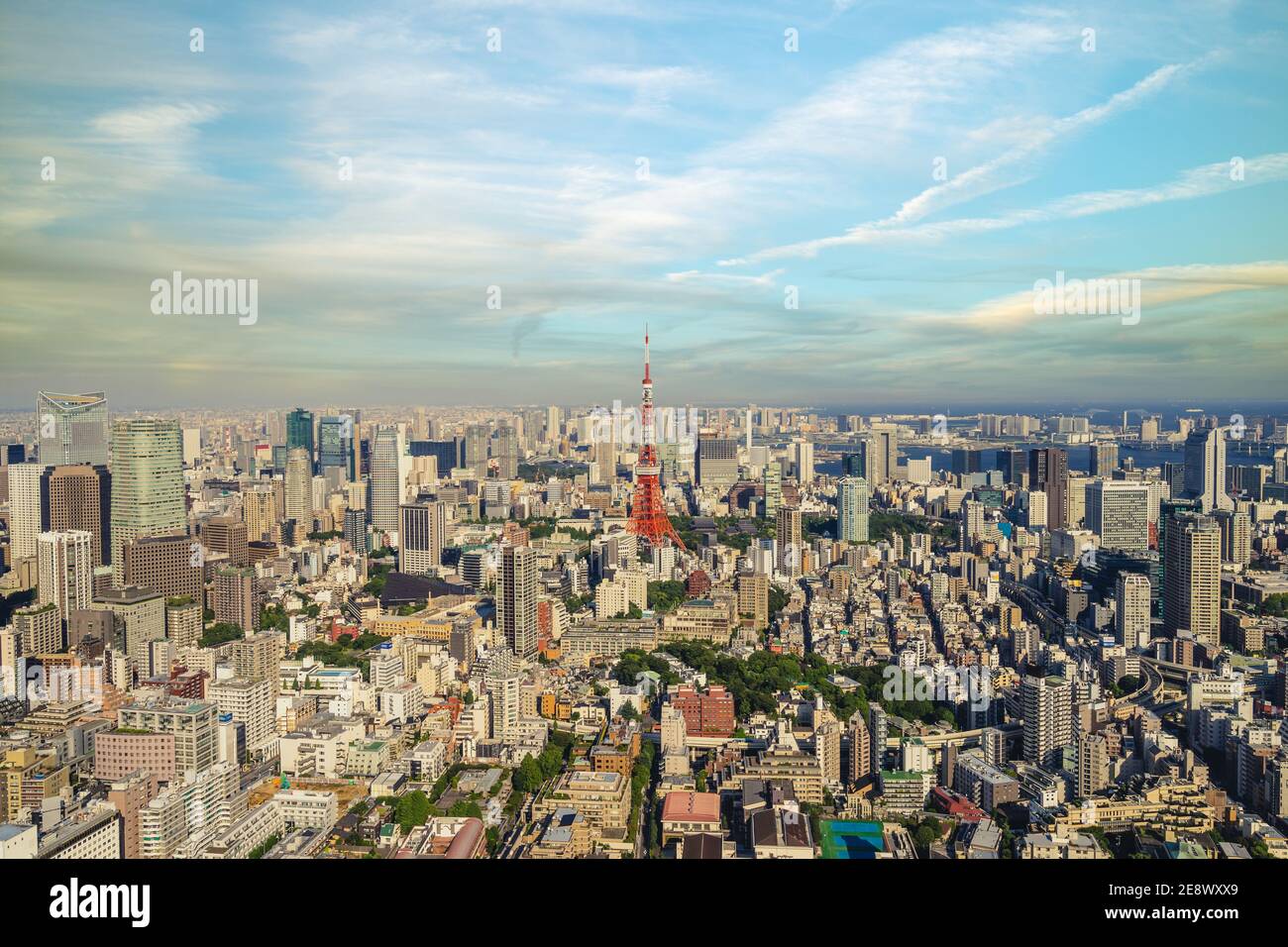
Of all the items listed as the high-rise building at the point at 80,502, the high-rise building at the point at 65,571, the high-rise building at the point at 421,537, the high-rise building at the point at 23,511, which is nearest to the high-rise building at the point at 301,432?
the high-rise building at the point at 421,537

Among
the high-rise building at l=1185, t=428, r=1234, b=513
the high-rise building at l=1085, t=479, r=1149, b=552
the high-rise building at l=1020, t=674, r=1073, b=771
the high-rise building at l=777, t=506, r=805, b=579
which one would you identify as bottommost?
the high-rise building at l=1020, t=674, r=1073, b=771

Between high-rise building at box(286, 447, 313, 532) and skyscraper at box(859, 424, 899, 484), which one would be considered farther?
skyscraper at box(859, 424, 899, 484)

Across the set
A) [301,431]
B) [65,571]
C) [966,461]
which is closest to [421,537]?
[301,431]

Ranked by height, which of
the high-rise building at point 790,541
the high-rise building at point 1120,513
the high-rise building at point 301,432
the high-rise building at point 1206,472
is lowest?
the high-rise building at point 790,541

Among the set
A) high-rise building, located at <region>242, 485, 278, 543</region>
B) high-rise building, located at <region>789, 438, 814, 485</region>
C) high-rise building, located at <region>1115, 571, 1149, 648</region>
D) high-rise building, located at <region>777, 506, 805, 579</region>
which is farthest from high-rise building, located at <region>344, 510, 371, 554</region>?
high-rise building, located at <region>1115, 571, 1149, 648</region>

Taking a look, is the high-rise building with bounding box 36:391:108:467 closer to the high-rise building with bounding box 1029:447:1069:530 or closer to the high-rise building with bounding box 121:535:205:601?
the high-rise building with bounding box 121:535:205:601

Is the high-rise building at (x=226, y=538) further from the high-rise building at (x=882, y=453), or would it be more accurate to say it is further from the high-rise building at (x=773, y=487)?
the high-rise building at (x=882, y=453)

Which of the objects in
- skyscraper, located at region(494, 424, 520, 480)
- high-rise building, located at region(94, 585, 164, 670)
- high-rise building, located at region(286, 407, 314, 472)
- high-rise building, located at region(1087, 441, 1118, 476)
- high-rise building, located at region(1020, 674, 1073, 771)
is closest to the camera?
high-rise building, located at region(1020, 674, 1073, 771)
